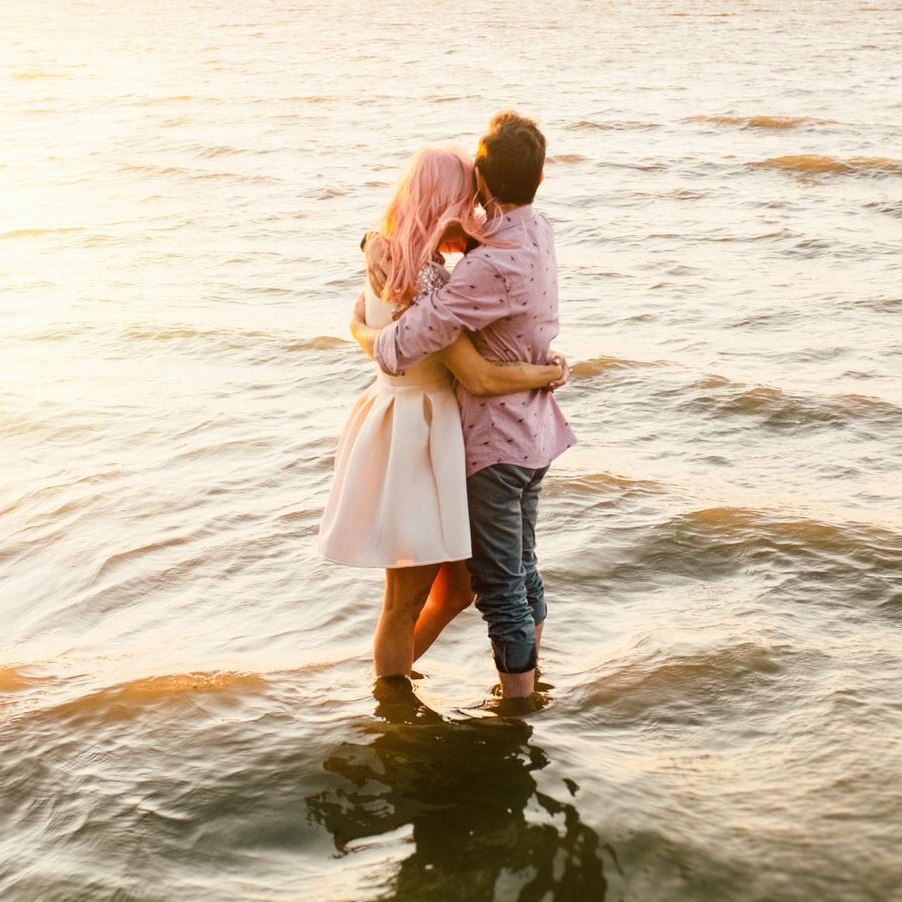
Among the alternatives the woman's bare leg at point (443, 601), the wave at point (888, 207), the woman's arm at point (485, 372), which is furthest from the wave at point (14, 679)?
the wave at point (888, 207)

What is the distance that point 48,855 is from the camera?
3.33m

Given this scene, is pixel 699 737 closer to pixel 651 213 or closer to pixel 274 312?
pixel 274 312

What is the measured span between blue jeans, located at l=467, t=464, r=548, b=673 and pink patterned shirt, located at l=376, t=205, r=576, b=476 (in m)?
0.06

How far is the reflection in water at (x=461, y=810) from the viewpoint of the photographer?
3.06 m

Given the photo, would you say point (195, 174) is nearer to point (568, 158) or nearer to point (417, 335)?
point (568, 158)

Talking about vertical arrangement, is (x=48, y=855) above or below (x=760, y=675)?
above

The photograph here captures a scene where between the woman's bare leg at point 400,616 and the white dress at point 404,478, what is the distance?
6.6 inches

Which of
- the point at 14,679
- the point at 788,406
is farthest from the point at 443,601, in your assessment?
the point at 788,406

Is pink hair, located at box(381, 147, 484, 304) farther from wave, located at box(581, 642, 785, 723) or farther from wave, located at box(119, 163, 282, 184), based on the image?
wave, located at box(119, 163, 282, 184)

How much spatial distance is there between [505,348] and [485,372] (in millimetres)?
116

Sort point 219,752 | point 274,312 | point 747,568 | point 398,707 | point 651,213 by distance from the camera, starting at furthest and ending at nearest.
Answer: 1. point 651,213
2. point 274,312
3. point 747,568
4. point 398,707
5. point 219,752

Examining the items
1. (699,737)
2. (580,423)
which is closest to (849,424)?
(580,423)

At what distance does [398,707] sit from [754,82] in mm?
19647

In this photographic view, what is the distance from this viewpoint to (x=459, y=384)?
3744mm
